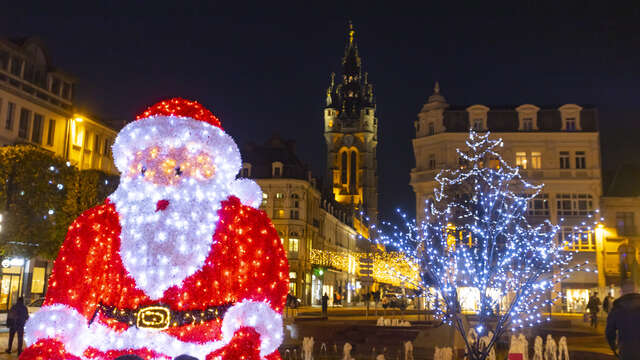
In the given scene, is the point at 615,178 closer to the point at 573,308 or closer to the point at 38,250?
the point at 573,308

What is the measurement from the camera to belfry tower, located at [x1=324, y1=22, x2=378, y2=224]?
106 m

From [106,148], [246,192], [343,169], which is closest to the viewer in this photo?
[246,192]

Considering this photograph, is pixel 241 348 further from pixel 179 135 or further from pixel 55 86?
pixel 55 86

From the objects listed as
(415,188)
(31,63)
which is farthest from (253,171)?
(31,63)

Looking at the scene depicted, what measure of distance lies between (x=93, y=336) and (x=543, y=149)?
141 ft

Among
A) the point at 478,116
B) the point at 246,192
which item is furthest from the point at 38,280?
the point at 478,116

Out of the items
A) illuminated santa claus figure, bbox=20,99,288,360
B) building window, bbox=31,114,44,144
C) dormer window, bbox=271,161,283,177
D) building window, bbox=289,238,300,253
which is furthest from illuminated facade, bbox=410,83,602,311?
illuminated santa claus figure, bbox=20,99,288,360

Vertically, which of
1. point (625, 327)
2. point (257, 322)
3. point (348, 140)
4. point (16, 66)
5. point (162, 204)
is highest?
point (348, 140)

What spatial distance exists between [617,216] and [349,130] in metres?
64.4

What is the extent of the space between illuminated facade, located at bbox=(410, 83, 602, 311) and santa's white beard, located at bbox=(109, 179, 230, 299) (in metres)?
37.1

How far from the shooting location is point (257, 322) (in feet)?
24.5

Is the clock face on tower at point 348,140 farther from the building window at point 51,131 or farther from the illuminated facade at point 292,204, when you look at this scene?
the building window at point 51,131

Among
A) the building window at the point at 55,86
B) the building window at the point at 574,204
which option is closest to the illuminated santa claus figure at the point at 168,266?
the building window at the point at 55,86

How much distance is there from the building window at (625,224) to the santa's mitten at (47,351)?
1888 inches
